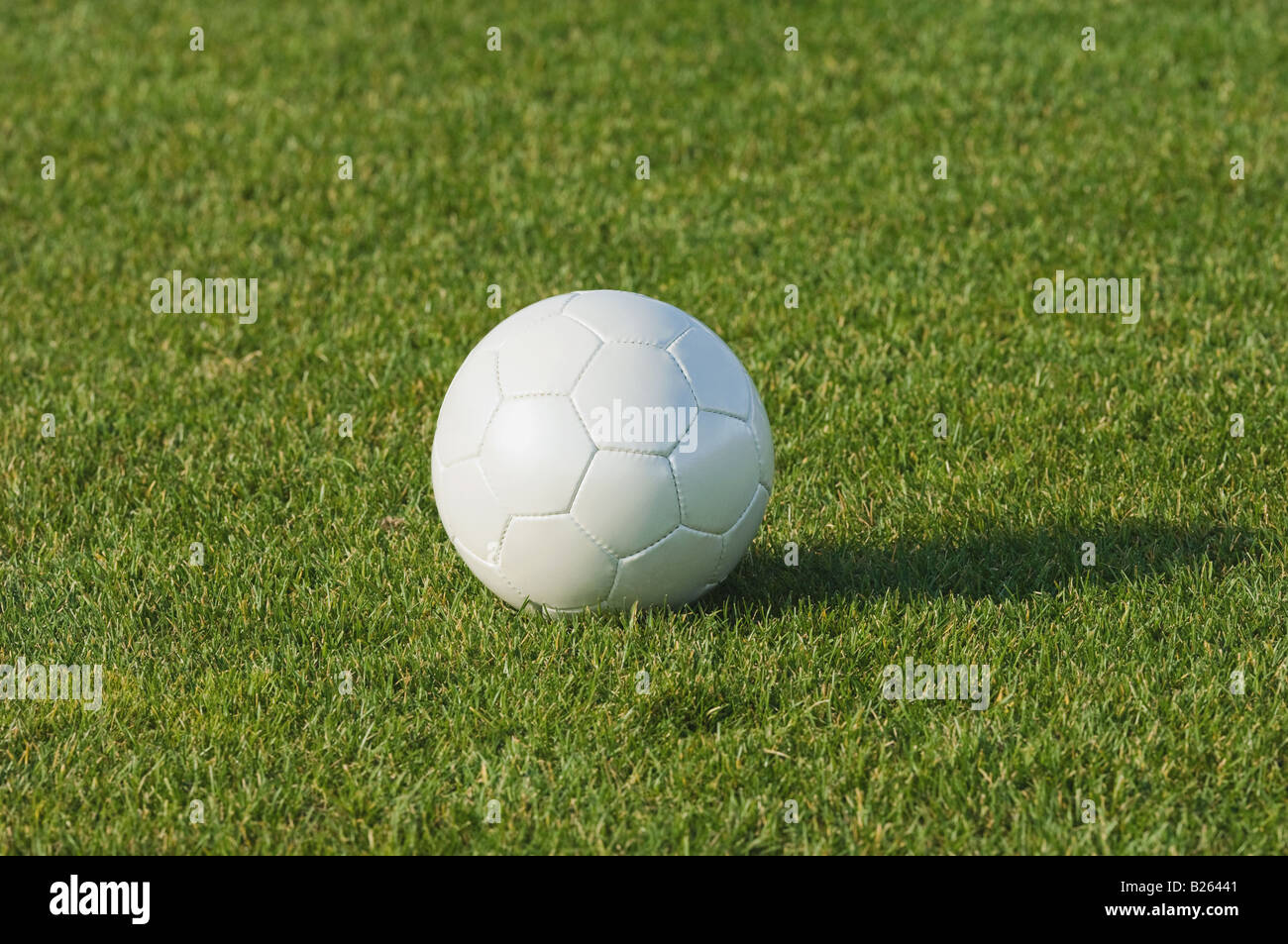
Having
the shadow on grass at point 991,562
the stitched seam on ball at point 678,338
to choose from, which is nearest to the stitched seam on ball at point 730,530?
the shadow on grass at point 991,562

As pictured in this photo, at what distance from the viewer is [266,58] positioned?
34.1 feet

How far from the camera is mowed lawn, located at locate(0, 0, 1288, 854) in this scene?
3.71 meters

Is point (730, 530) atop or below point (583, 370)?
below

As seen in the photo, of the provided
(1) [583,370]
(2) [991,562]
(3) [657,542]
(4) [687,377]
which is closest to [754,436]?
(4) [687,377]

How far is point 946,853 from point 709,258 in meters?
4.78

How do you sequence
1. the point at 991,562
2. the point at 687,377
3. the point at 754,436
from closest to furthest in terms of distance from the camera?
1. the point at 687,377
2. the point at 754,436
3. the point at 991,562

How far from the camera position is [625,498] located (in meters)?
4.05

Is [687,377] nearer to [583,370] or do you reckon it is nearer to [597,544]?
[583,370]

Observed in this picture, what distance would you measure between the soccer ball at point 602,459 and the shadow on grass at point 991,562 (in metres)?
0.40

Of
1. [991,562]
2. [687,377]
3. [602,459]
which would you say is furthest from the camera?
[991,562]

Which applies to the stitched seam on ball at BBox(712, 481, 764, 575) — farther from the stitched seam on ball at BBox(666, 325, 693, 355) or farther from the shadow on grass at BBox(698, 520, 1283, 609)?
the stitched seam on ball at BBox(666, 325, 693, 355)

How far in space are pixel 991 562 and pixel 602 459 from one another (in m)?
1.61

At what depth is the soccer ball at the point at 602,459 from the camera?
406cm
